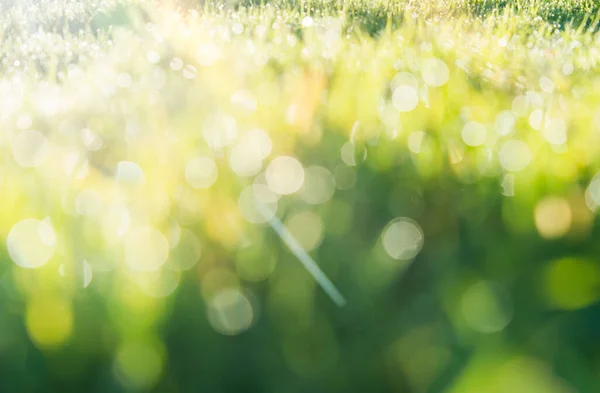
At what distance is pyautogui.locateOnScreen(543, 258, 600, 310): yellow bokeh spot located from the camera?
1.02 meters

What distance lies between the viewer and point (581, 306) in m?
1.01

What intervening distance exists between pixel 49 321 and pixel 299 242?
0.40m

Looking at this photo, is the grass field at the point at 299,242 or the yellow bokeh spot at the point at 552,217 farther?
the yellow bokeh spot at the point at 552,217

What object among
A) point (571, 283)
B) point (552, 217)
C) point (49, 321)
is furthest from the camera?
point (552, 217)

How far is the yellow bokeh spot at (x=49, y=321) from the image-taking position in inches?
34.9

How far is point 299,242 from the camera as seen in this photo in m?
1.11

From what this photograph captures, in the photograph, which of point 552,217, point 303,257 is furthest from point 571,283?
point 303,257

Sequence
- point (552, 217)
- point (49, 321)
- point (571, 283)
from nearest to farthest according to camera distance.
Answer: point (49, 321) < point (571, 283) < point (552, 217)

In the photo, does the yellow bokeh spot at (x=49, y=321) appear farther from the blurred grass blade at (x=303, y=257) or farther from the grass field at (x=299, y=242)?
the blurred grass blade at (x=303, y=257)

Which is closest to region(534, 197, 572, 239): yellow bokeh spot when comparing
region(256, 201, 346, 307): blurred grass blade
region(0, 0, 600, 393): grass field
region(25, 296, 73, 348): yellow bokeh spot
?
region(0, 0, 600, 393): grass field

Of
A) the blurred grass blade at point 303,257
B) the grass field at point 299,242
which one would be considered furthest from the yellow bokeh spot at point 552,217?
the blurred grass blade at point 303,257

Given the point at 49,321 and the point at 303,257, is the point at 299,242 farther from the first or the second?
the point at 49,321

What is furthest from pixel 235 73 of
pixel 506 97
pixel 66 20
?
pixel 66 20

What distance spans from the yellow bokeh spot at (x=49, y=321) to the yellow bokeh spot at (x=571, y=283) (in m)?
0.69
